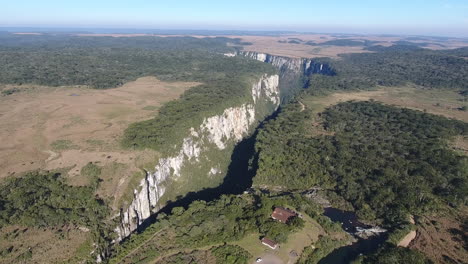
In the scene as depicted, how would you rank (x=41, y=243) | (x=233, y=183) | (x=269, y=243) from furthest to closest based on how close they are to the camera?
1. (x=233, y=183)
2. (x=269, y=243)
3. (x=41, y=243)

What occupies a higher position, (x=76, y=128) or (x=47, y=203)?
(x=76, y=128)

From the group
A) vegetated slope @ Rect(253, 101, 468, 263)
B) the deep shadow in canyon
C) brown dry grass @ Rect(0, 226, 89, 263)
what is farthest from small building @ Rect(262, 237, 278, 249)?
the deep shadow in canyon

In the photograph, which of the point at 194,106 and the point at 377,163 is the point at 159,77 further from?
the point at 377,163

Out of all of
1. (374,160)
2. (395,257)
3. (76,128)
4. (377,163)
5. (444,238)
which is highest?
(76,128)

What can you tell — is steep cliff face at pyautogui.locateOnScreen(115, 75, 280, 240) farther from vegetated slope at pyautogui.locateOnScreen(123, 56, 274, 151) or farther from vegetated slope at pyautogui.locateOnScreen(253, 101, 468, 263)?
vegetated slope at pyautogui.locateOnScreen(253, 101, 468, 263)

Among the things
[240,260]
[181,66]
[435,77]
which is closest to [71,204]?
[240,260]

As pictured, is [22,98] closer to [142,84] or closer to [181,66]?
[142,84]

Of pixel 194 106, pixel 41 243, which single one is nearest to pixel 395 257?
pixel 41 243
